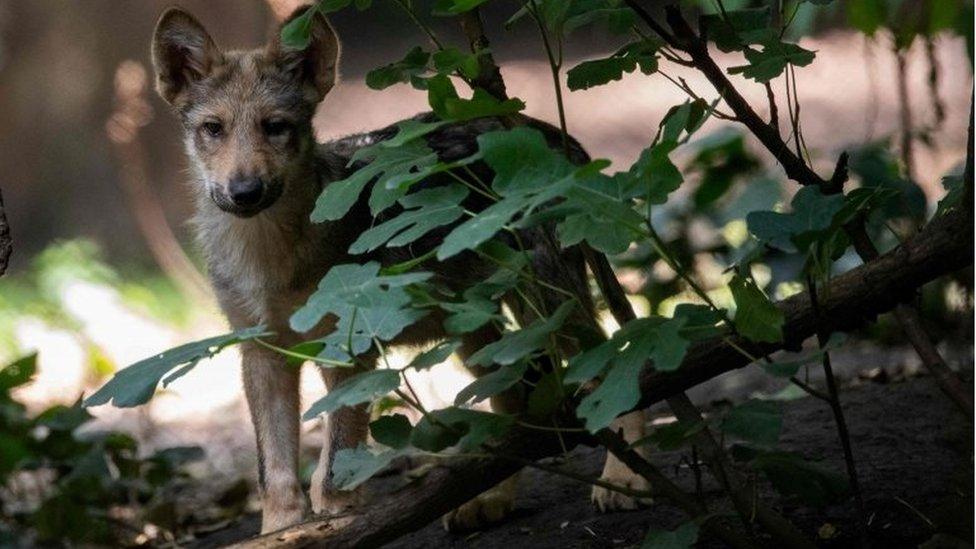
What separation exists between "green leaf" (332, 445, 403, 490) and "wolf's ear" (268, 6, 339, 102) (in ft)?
7.62

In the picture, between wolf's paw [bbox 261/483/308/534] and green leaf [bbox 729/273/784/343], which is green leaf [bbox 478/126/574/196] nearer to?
green leaf [bbox 729/273/784/343]

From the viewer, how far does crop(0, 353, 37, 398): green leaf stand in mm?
4551

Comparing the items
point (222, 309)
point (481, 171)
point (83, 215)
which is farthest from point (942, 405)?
point (83, 215)

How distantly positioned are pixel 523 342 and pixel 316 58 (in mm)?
2680

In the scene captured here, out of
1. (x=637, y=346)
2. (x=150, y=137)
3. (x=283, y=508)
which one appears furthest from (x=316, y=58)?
(x=150, y=137)

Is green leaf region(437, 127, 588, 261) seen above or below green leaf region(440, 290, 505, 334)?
above

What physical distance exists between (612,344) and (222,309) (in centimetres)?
274

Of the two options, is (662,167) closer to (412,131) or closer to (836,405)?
(412,131)

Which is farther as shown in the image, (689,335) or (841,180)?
(841,180)

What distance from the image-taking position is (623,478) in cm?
514

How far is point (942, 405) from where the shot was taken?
556 centimetres

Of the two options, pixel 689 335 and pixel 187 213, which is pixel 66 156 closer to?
pixel 187 213

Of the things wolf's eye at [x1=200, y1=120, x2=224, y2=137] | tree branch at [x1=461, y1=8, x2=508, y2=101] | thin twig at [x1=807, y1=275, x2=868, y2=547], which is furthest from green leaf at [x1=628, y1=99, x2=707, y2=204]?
wolf's eye at [x1=200, y1=120, x2=224, y2=137]

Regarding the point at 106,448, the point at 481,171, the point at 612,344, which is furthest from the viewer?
the point at 106,448
